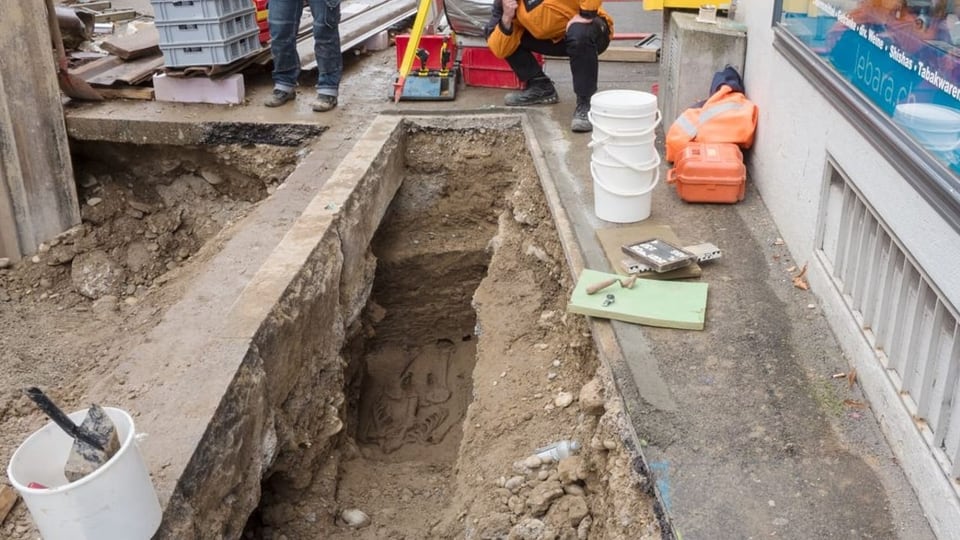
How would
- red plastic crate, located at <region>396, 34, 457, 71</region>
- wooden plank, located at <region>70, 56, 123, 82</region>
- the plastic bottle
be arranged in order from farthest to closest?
wooden plank, located at <region>70, 56, 123, 82</region> → red plastic crate, located at <region>396, 34, 457, 71</region> → the plastic bottle

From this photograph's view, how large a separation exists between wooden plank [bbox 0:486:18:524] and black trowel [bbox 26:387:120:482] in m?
0.54

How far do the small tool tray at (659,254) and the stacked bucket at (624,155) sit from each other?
0.39 metres

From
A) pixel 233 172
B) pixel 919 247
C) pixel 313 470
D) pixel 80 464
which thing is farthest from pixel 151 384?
pixel 233 172

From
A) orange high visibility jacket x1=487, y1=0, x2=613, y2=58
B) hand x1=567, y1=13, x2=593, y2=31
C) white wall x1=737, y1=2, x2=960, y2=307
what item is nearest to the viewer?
white wall x1=737, y1=2, x2=960, y2=307

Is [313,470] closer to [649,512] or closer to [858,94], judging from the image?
[649,512]

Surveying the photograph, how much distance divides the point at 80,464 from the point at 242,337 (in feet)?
3.69

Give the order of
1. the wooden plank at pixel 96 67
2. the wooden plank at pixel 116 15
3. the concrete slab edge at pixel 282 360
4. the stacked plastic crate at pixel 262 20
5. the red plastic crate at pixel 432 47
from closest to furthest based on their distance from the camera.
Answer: the concrete slab edge at pixel 282 360
the red plastic crate at pixel 432 47
the wooden plank at pixel 96 67
the stacked plastic crate at pixel 262 20
the wooden plank at pixel 116 15

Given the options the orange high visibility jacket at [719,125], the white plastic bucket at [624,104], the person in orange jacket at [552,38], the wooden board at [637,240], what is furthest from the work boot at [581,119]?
the wooden board at [637,240]

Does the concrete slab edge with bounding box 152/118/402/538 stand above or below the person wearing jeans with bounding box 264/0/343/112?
below

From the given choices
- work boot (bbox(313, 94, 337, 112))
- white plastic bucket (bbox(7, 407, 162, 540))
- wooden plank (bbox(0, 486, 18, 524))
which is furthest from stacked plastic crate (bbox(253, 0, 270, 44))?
white plastic bucket (bbox(7, 407, 162, 540))

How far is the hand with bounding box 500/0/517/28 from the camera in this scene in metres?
5.72

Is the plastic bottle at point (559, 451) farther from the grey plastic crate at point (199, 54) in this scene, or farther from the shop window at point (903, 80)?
the grey plastic crate at point (199, 54)

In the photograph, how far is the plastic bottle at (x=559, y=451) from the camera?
3287 millimetres

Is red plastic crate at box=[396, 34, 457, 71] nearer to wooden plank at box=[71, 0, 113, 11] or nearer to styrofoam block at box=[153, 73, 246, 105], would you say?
styrofoam block at box=[153, 73, 246, 105]
